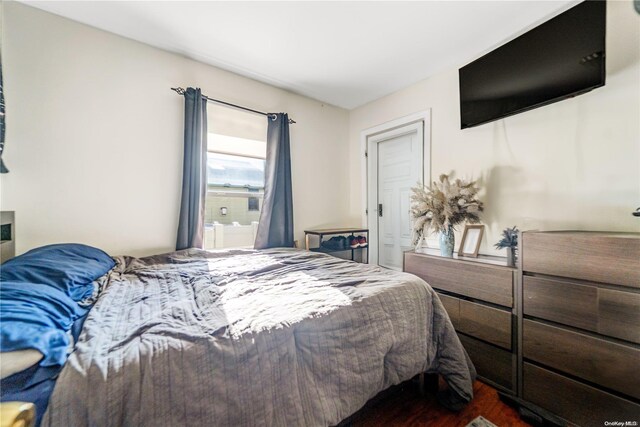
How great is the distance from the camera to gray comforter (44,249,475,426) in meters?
0.67

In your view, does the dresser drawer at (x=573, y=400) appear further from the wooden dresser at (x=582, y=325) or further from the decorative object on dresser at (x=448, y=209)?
the decorative object on dresser at (x=448, y=209)

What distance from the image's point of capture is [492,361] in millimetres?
1579

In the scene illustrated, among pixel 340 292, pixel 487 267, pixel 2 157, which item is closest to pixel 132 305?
pixel 340 292

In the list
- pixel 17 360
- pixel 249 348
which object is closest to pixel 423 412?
pixel 249 348

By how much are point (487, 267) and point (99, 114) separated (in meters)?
3.09

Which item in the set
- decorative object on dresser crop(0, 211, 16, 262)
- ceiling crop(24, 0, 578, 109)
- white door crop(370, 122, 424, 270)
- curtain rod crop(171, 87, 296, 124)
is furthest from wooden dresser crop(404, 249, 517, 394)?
decorative object on dresser crop(0, 211, 16, 262)

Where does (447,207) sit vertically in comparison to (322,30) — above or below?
below

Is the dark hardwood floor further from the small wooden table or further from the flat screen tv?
the flat screen tv

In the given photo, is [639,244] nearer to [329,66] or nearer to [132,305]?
[132,305]

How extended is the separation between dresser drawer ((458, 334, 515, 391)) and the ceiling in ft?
7.64

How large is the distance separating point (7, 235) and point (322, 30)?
2635mm

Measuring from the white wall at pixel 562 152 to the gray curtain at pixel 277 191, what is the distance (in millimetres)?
1606

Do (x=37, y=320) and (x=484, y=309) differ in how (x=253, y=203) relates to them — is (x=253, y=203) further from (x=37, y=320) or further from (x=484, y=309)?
(x=484, y=309)

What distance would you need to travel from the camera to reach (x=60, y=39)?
177 cm
